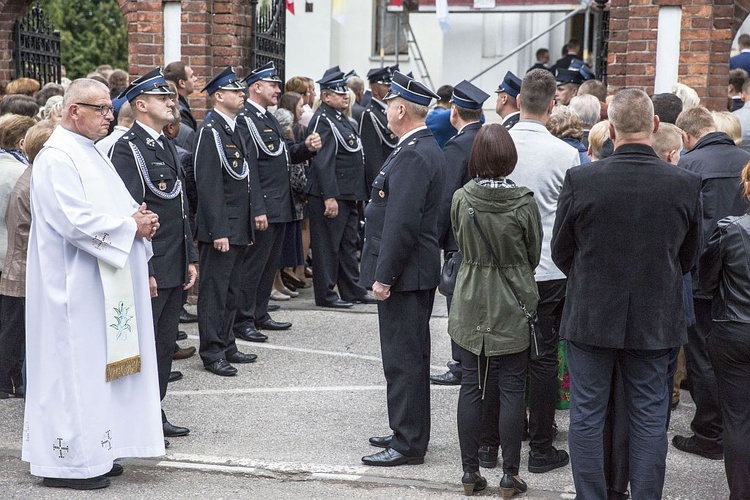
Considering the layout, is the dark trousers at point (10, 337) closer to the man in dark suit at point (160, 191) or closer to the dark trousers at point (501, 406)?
the man in dark suit at point (160, 191)

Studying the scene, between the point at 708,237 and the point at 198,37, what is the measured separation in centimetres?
545

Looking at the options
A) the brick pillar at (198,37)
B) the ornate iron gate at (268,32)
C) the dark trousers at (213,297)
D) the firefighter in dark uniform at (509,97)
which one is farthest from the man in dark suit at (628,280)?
the ornate iron gate at (268,32)

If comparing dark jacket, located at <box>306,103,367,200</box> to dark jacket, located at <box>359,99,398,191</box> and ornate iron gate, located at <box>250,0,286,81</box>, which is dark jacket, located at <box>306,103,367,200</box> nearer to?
dark jacket, located at <box>359,99,398,191</box>

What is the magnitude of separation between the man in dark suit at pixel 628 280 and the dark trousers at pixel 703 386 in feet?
4.14

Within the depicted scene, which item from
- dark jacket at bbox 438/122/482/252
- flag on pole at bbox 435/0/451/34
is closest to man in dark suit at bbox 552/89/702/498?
dark jacket at bbox 438/122/482/252

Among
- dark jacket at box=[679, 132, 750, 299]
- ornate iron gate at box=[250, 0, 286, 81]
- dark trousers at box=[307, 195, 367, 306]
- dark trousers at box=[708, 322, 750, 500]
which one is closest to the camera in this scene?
dark trousers at box=[708, 322, 750, 500]

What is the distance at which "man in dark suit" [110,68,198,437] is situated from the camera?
6191 mm

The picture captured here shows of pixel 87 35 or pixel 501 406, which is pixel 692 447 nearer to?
pixel 501 406

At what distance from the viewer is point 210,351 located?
7633 mm

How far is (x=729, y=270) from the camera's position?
5.16 metres

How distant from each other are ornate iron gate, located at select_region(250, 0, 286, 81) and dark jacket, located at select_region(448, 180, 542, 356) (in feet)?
18.7

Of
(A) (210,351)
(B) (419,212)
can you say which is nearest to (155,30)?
(A) (210,351)

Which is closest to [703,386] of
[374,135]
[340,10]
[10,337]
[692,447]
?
[692,447]

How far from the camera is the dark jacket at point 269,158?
8.41 meters
